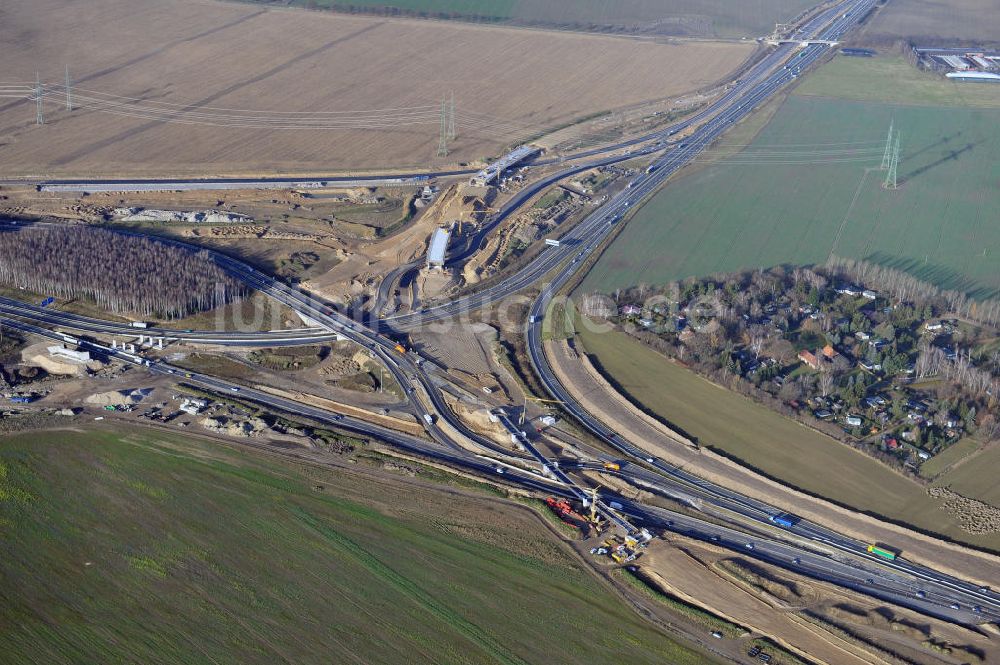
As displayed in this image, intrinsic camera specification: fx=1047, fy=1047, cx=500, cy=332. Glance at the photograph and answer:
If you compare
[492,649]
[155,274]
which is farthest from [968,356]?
[155,274]

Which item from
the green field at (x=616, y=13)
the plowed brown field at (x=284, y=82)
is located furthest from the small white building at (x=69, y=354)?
the green field at (x=616, y=13)

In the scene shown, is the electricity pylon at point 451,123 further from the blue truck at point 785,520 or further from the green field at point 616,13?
the blue truck at point 785,520

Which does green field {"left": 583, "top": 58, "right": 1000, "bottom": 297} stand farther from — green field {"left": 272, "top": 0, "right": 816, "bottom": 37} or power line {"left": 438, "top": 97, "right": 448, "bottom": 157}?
green field {"left": 272, "top": 0, "right": 816, "bottom": 37}

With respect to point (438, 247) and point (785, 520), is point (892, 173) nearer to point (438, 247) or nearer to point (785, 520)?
point (438, 247)

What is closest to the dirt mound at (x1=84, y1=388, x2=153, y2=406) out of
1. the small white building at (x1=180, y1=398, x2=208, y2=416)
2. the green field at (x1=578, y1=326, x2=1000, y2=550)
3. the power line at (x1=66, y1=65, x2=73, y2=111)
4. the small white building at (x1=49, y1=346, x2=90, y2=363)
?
the small white building at (x1=180, y1=398, x2=208, y2=416)

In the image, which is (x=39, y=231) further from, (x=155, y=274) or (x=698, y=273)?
(x=698, y=273)

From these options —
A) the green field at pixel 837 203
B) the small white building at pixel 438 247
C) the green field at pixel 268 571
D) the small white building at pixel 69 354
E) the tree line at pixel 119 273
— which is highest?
the green field at pixel 837 203
